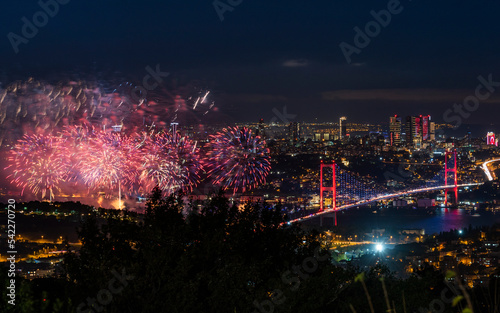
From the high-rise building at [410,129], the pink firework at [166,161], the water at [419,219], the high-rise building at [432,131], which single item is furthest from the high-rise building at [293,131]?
the pink firework at [166,161]

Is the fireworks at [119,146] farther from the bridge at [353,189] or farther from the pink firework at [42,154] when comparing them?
the bridge at [353,189]

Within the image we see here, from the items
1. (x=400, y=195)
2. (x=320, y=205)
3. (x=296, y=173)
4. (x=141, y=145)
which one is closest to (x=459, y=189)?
(x=400, y=195)

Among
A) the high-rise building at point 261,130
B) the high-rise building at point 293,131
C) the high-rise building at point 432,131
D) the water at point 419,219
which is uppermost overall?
the high-rise building at point 432,131

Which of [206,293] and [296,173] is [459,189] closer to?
[296,173]

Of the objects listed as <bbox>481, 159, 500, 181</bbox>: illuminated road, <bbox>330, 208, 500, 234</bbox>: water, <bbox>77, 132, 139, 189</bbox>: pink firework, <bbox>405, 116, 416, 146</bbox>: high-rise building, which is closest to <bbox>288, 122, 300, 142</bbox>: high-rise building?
<bbox>330, 208, 500, 234</bbox>: water

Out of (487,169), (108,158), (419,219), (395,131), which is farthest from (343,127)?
(108,158)

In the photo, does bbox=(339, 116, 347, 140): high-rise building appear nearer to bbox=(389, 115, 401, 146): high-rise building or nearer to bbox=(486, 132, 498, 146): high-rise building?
bbox=(389, 115, 401, 146): high-rise building

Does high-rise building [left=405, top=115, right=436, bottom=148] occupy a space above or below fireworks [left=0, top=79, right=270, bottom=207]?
above
